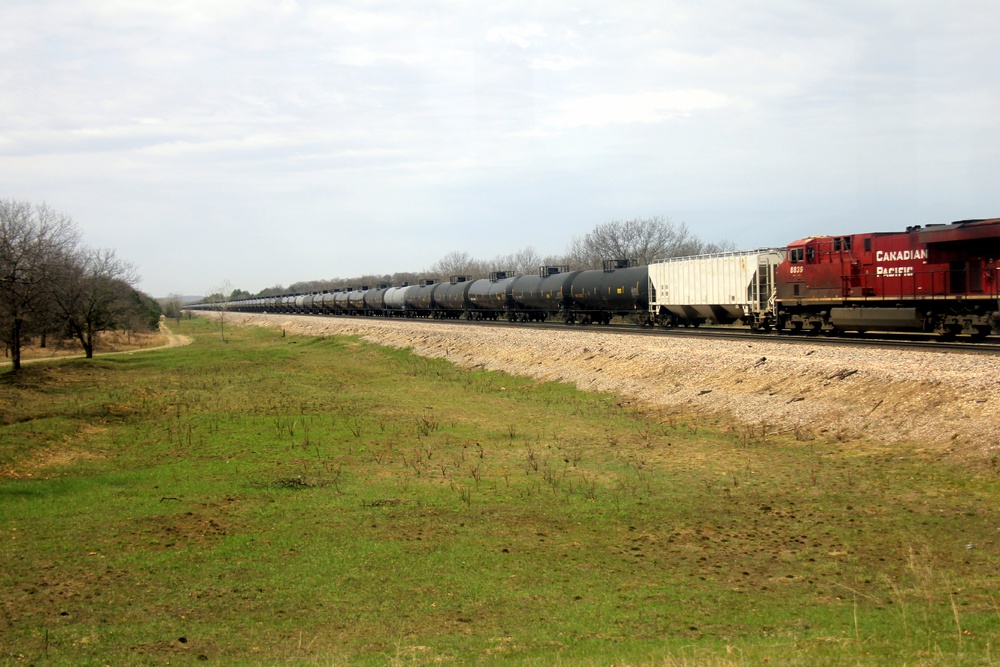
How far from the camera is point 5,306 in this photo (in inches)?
1576

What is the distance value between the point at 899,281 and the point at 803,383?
28.7ft

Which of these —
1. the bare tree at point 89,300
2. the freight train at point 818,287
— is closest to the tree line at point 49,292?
the bare tree at point 89,300

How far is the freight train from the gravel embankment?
15.5ft

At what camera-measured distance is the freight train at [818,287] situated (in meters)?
24.7

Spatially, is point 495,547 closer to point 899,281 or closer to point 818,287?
point 899,281

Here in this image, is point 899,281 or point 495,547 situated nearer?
point 495,547

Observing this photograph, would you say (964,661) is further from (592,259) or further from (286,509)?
(592,259)

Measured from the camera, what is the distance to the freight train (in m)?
24.7

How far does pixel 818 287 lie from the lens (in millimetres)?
30016

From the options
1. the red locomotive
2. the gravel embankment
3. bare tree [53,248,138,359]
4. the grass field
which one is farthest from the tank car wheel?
bare tree [53,248,138,359]

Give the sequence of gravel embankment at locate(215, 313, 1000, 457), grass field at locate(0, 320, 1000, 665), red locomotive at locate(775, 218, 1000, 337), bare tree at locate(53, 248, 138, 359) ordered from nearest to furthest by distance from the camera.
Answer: grass field at locate(0, 320, 1000, 665)
gravel embankment at locate(215, 313, 1000, 457)
red locomotive at locate(775, 218, 1000, 337)
bare tree at locate(53, 248, 138, 359)

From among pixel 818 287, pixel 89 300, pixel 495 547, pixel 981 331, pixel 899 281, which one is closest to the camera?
pixel 495 547

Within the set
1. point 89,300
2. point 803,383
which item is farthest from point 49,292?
point 803,383

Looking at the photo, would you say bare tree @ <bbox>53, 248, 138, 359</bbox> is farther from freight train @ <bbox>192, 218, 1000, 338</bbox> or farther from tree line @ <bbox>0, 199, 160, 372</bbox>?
freight train @ <bbox>192, 218, 1000, 338</bbox>
